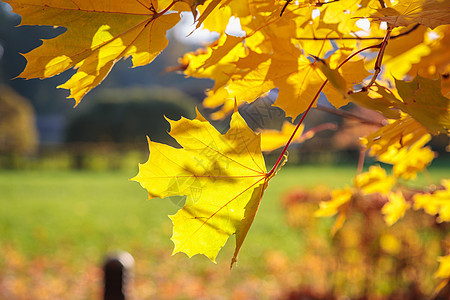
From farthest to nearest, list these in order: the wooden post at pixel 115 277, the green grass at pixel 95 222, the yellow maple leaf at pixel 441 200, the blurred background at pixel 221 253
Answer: the green grass at pixel 95 222, the blurred background at pixel 221 253, the wooden post at pixel 115 277, the yellow maple leaf at pixel 441 200

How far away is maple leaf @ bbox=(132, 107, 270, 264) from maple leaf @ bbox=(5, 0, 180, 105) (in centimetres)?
10

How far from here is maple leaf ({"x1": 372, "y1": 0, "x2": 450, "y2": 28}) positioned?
325 millimetres

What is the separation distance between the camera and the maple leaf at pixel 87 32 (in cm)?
37

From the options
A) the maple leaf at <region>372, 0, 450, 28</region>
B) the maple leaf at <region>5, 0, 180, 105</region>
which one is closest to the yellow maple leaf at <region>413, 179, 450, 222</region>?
the maple leaf at <region>372, 0, 450, 28</region>

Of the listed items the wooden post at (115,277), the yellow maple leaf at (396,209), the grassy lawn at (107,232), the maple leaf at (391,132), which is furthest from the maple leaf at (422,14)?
the grassy lawn at (107,232)

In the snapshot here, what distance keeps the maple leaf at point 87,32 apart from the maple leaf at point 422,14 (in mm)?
201

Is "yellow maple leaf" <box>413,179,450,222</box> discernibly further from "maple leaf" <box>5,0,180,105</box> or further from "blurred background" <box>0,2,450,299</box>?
"maple leaf" <box>5,0,180,105</box>

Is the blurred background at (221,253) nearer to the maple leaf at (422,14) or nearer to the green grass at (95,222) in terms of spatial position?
the green grass at (95,222)

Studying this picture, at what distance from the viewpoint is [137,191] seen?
311 inches

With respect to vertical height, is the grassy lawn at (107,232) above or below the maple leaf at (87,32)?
below

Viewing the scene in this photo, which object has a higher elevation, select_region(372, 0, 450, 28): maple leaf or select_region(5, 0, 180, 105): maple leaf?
select_region(372, 0, 450, 28): maple leaf

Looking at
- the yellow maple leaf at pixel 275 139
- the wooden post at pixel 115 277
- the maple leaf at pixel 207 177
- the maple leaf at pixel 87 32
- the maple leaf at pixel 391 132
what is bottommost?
the wooden post at pixel 115 277

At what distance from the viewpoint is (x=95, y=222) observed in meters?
5.53

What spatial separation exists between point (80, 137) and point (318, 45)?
15.5 metres
